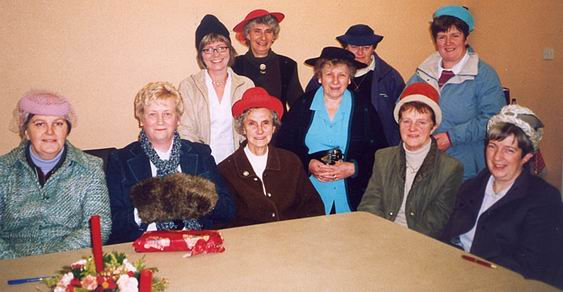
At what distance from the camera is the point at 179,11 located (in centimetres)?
427

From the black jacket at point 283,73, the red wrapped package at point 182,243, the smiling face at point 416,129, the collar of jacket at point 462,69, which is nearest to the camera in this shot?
the red wrapped package at point 182,243

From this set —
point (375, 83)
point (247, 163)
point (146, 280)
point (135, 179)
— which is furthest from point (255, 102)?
point (146, 280)

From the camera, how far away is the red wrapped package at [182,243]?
1958 mm

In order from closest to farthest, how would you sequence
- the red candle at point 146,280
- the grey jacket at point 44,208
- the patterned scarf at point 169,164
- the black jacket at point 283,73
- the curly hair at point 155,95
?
the red candle at point 146,280 < the grey jacket at point 44,208 < the patterned scarf at point 169,164 < the curly hair at point 155,95 < the black jacket at point 283,73

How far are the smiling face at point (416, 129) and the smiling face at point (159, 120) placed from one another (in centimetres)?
126

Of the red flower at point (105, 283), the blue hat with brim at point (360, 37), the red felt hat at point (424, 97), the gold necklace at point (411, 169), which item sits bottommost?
the red flower at point (105, 283)

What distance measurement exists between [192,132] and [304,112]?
722 mm

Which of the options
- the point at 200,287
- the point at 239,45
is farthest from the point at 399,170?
the point at 239,45

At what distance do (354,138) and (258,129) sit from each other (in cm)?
65

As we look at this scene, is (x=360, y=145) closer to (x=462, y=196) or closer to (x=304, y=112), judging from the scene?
(x=304, y=112)

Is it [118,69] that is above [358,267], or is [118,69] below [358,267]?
above

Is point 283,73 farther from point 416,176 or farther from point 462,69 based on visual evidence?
point 416,176

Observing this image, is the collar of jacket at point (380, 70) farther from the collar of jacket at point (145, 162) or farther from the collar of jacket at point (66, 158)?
the collar of jacket at point (66, 158)

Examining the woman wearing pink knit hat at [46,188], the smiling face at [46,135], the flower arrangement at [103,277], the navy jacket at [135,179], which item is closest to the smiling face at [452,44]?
the navy jacket at [135,179]
